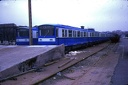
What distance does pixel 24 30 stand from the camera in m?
23.3

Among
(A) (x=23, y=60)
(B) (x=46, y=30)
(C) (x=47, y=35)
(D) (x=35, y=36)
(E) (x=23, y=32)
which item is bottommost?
(A) (x=23, y=60)

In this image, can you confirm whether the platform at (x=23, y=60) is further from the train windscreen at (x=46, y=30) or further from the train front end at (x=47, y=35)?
the train windscreen at (x=46, y=30)

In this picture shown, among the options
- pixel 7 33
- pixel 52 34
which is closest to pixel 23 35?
pixel 52 34

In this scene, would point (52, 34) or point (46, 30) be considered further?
point (46, 30)

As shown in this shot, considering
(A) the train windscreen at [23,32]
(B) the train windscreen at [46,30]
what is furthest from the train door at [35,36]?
(B) the train windscreen at [46,30]

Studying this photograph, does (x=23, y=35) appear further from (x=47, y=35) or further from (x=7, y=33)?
(x=7, y=33)

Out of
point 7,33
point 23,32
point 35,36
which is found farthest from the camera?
point 7,33

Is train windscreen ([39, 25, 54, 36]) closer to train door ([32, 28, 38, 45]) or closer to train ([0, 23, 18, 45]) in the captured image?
train door ([32, 28, 38, 45])

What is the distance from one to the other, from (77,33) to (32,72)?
1706 centimetres

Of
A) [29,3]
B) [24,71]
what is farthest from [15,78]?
[29,3]

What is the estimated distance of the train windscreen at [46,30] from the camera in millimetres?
20144

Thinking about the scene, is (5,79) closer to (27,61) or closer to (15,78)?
(15,78)

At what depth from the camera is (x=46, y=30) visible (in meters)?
20.5

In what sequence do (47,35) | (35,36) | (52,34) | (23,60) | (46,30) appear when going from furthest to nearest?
(35,36), (46,30), (47,35), (52,34), (23,60)
